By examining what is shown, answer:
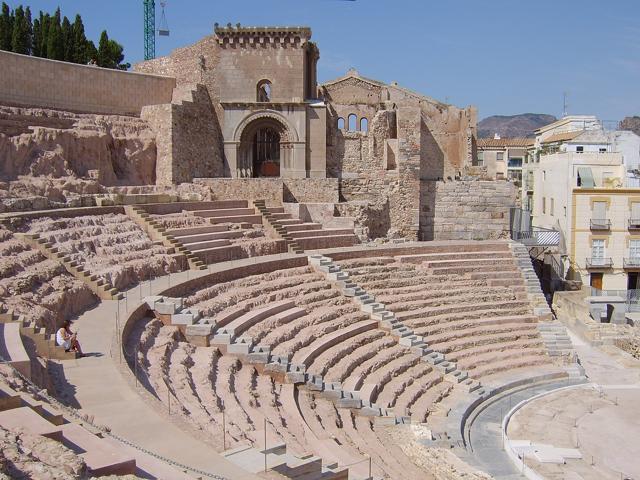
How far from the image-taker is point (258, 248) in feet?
66.9

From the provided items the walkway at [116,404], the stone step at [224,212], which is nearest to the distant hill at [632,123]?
the stone step at [224,212]

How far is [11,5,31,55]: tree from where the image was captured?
3117 centimetres

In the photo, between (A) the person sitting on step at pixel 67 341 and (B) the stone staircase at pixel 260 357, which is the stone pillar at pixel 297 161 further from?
(A) the person sitting on step at pixel 67 341

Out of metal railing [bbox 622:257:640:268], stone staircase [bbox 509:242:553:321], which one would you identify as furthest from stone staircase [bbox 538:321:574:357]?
metal railing [bbox 622:257:640:268]

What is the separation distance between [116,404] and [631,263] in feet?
73.4

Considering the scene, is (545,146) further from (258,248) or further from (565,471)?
(565,471)

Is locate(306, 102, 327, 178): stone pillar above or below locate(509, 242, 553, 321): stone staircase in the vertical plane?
above

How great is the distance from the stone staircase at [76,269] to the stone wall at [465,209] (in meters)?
14.8

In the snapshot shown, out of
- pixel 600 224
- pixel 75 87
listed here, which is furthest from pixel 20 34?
pixel 600 224

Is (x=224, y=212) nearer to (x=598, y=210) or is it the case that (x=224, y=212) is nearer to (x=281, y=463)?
(x=598, y=210)

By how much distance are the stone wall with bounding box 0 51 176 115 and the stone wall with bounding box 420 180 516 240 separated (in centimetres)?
1082

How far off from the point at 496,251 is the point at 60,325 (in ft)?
51.0

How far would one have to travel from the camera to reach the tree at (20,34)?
3117 cm

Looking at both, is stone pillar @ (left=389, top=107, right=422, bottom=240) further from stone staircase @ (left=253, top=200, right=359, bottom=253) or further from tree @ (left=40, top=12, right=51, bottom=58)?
tree @ (left=40, top=12, right=51, bottom=58)
